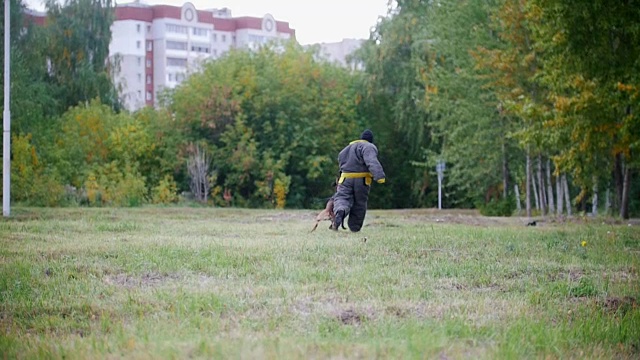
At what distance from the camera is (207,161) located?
51031 millimetres

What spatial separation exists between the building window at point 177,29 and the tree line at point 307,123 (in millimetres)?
59456

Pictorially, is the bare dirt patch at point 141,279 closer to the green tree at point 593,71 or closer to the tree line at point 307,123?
the green tree at point 593,71

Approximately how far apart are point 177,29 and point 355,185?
105483 mm

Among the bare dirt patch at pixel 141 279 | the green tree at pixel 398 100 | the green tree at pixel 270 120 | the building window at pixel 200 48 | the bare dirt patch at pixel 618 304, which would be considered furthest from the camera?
the building window at pixel 200 48

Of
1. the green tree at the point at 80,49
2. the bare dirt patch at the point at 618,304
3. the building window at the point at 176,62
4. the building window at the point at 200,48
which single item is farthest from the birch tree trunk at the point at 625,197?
the building window at the point at 200,48

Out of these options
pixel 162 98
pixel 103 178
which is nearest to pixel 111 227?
pixel 103 178

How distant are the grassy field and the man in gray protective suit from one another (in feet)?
12.6

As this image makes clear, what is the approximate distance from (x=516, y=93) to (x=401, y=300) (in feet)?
79.8

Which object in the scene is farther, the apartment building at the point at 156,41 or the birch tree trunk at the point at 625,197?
the apartment building at the point at 156,41

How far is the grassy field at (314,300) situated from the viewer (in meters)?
6.99

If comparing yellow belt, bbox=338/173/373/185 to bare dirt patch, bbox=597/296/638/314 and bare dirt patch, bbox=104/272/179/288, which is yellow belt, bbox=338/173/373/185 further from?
bare dirt patch, bbox=597/296/638/314

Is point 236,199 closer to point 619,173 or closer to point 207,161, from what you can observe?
point 207,161

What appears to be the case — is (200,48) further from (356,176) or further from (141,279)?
(141,279)

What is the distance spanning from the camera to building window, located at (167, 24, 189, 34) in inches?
4751
